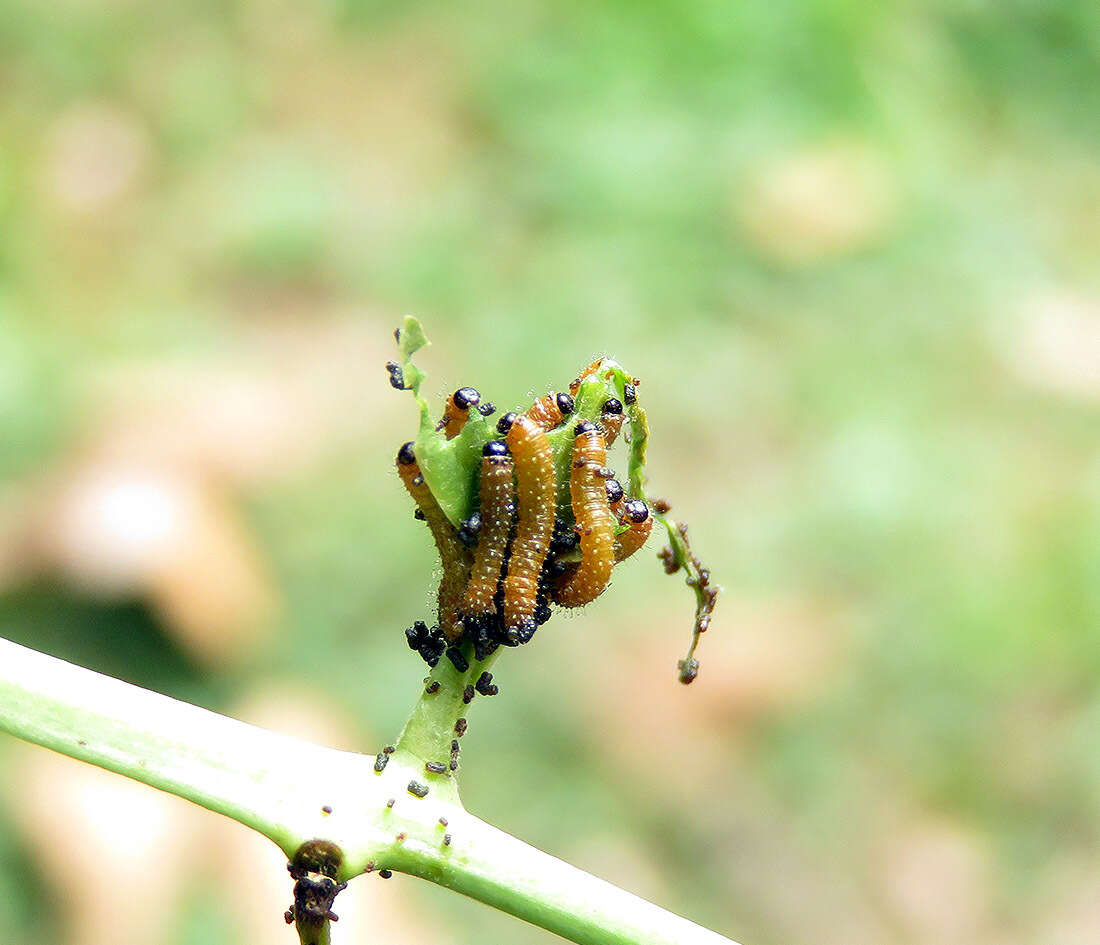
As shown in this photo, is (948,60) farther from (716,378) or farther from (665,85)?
(716,378)

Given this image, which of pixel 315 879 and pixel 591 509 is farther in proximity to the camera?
pixel 591 509

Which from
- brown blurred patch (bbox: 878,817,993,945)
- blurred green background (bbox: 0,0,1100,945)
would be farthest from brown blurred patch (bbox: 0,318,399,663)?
brown blurred patch (bbox: 878,817,993,945)

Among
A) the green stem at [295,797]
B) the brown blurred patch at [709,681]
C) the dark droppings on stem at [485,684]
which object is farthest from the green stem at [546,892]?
the brown blurred patch at [709,681]

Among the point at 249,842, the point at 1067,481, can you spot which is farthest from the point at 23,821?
the point at 1067,481

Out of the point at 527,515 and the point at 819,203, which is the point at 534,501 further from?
the point at 819,203

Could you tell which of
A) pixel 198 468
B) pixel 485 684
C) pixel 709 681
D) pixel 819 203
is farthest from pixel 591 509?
pixel 819 203
